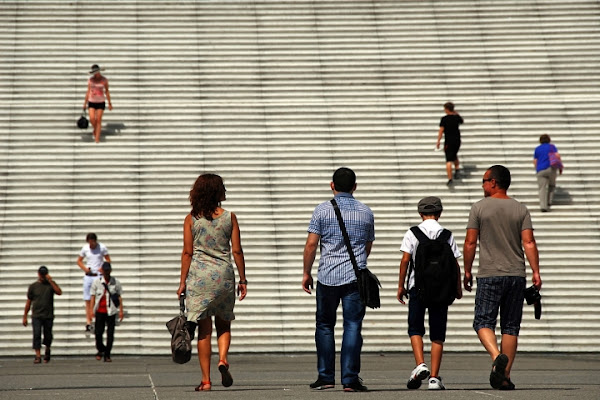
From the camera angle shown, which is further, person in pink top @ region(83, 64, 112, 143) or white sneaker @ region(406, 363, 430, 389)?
person in pink top @ region(83, 64, 112, 143)

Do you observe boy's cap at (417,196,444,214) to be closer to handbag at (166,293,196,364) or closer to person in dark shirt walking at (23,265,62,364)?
handbag at (166,293,196,364)

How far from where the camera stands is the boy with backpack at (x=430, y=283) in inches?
328

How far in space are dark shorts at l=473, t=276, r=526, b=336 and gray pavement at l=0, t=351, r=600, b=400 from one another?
515mm

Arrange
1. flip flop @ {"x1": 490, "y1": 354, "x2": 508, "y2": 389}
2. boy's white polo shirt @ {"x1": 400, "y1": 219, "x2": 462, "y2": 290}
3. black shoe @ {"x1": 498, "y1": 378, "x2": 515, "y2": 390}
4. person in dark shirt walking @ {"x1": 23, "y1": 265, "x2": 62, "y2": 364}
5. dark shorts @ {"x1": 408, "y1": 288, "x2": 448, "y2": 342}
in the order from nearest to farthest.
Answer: flip flop @ {"x1": 490, "y1": 354, "x2": 508, "y2": 389}
black shoe @ {"x1": 498, "y1": 378, "x2": 515, "y2": 390}
dark shorts @ {"x1": 408, "y1": 288, "x2": 448, "y2": 342}
boy's white polo shirt @ {"x1": 400, "y1": 219, "x2": 462, "y2": 290}
person in dark shirt walking @ {"x1": 23, "y1": 265, "x2": 62, "y2": 364}

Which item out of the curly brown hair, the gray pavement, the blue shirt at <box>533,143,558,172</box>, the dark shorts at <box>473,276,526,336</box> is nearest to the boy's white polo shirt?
the dark shorts at <box>473,276,526,336</box>

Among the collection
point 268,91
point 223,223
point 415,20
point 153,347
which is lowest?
point 153,347

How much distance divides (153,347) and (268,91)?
658cm

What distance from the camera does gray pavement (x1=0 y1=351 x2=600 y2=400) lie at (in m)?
7.74

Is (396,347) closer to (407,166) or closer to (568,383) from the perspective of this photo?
(407,166)

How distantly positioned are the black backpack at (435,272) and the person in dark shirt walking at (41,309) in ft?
22.5

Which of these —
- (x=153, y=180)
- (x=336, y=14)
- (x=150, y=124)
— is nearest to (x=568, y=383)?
(x=153, y=180)

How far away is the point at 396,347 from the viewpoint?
14.5 meters

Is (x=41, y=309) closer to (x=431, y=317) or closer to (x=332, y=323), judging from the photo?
(x=332, y=323)

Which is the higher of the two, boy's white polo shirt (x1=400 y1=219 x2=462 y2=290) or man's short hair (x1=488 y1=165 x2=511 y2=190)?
man's short hair (x1=488 y1=165 x2=511 y2=190)
